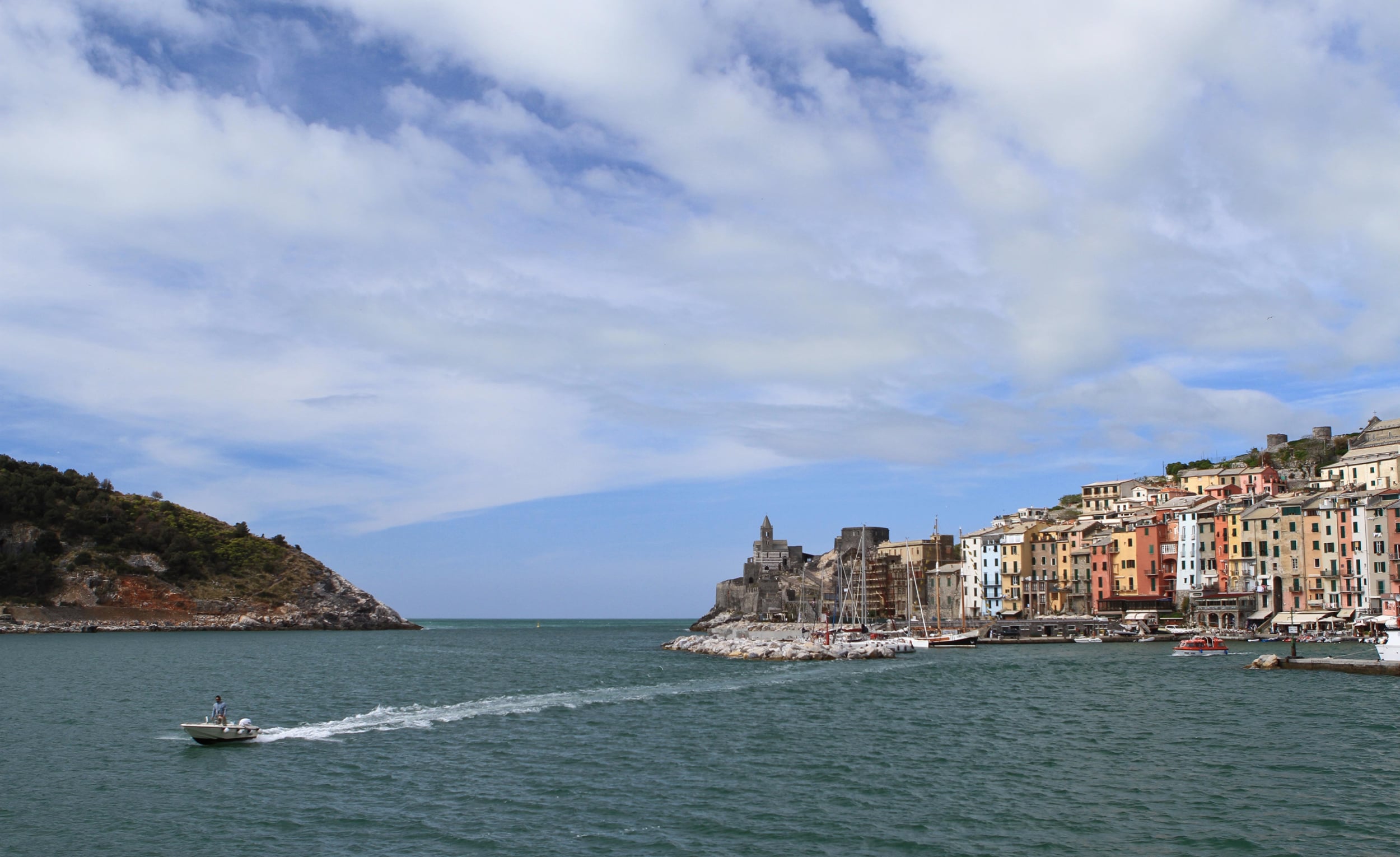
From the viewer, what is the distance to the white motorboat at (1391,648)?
57.8 meters

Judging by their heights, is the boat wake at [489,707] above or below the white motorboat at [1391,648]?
below

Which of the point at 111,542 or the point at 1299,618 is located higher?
the point at 111,542

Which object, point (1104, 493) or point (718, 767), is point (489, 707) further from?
point (1104, 493)

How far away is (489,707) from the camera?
4612 centimetres

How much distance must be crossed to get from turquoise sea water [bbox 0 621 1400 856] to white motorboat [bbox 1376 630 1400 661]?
307cm

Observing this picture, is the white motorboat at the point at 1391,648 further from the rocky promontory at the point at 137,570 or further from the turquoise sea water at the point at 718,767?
the rocky promontory at the point at 137,570

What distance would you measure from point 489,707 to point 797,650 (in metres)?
40.2

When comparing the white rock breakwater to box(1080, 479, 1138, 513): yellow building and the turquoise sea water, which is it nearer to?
the turquoise sea water

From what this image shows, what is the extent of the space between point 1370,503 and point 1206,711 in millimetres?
67312

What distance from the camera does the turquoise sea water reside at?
2250cm

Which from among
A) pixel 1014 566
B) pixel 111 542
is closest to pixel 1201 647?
pixel 1014 566

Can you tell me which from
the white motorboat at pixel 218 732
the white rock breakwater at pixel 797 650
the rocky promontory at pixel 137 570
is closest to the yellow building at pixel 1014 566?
the white rock breakwater at pixel 797 650

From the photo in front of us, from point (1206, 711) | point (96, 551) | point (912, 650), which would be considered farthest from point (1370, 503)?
point (96, 551)

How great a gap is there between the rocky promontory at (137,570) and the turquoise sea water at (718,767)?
300 ft
